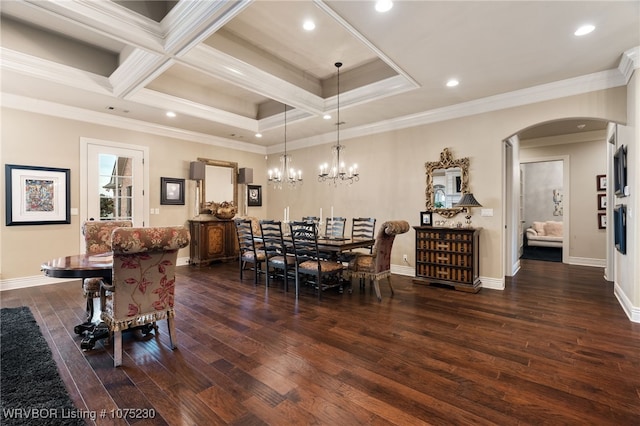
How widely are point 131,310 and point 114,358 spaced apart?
14.6 inches

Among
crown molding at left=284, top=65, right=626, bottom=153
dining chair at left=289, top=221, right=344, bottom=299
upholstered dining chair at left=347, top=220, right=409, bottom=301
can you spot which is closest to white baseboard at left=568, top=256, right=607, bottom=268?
crown molding at left=284, top=65, right=626, bottom=153

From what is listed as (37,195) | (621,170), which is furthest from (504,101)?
(37,195)

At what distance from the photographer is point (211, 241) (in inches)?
247

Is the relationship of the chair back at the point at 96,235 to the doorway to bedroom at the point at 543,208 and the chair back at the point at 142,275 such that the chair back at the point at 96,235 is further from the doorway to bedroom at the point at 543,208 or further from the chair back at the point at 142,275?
the doorway to bedroom at the point at 543,208

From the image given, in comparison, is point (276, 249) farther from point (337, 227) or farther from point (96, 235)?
point (96, 235)

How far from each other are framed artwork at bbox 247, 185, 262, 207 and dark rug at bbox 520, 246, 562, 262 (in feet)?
23.0

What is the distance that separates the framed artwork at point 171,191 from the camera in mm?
6020

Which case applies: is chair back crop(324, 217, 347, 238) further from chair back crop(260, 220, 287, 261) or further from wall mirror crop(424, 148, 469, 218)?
wall mirror crop(424, 148, 469, 218)

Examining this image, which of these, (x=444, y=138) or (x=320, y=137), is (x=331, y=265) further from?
(x=320, y=137)

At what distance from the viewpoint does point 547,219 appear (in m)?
9.57

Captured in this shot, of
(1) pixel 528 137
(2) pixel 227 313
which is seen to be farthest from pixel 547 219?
(2) pixel 227 313

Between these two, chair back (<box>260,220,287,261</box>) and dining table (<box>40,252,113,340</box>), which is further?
chair back (<box>260,220,287,261</box>)

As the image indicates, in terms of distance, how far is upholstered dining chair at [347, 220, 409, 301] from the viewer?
3803 mm

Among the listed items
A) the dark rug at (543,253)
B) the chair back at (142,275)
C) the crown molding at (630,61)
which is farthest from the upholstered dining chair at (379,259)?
the dark rug at (543,253)
